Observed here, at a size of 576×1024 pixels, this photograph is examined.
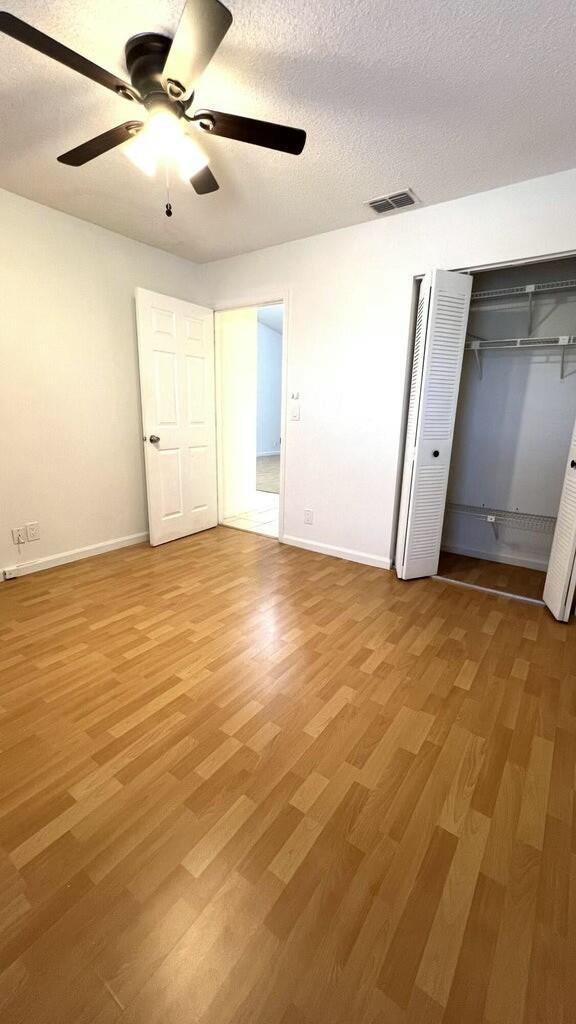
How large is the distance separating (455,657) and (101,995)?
1792 millimetres

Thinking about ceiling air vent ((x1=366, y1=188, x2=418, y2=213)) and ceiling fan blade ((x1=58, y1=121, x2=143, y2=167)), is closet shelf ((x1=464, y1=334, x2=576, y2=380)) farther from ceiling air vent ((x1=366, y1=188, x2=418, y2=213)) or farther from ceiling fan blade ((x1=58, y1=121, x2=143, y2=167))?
ceiling fan blade ((x1=58, y1=121, x2=143, y2=167))

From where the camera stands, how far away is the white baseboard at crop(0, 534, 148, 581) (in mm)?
2936

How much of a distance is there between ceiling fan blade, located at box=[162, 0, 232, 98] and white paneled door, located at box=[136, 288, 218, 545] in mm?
1978

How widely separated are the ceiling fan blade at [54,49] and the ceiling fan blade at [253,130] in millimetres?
289

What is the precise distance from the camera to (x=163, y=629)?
228 cm

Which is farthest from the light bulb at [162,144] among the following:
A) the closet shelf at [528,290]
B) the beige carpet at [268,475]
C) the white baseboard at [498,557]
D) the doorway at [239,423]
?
the beige carpet at [268,475]

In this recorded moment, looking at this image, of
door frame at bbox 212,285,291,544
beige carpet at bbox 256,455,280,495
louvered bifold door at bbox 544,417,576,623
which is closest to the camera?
louvered bifold door at bbox 544,417,576,623

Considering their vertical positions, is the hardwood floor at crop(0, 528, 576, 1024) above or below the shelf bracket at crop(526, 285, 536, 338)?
below

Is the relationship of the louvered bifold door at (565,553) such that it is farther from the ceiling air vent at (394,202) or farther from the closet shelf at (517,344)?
the ceiling air vent at (394,202)

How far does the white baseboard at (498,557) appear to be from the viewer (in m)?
3.25

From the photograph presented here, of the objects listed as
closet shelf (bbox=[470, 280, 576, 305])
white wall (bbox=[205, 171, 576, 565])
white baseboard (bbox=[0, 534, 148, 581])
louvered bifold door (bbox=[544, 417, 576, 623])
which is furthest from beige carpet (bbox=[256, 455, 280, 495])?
louvered bifold door (bbox=[544, 417, 576, 623])

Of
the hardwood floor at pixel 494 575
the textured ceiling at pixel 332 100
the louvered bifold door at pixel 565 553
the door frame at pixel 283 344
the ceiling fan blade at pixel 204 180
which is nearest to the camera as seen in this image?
the textured ceiling at pixel 332 100

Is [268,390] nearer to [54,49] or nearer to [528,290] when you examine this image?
[528,290]

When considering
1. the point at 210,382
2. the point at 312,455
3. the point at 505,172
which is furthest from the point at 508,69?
the point at 210,382
